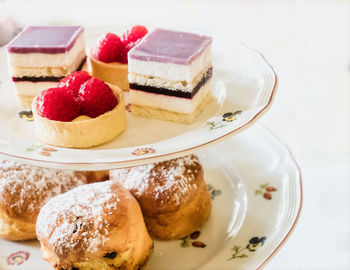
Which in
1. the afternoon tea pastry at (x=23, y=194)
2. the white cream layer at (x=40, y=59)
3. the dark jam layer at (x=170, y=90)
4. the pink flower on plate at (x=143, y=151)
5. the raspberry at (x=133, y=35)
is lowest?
the afternoon tea pastry at (x=23, y=194)

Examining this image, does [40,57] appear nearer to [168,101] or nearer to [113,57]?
[113,57]

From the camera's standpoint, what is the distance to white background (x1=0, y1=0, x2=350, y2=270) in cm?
157

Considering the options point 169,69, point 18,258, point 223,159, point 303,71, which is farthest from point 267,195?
A: point 303,71

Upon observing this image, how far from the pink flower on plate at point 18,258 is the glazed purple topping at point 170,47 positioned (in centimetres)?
59

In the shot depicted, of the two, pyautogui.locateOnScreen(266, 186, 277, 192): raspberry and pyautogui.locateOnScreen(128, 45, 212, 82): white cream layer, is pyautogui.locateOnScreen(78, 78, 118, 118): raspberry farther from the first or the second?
pyautogui.locateOnScreen(266, 186, 277, 192): raspberry

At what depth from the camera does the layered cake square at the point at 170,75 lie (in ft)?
3.79

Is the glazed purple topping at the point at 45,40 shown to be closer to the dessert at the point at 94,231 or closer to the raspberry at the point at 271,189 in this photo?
the dessert at the point at 94,231

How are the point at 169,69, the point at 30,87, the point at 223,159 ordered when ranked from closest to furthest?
the point at 169,69, the point at 30,87, the point at 223,159

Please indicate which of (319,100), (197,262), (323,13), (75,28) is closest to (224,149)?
(197,262)

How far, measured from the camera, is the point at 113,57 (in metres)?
1.39

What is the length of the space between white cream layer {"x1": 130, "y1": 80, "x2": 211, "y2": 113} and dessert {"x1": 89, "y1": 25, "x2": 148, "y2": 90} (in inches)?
6.2

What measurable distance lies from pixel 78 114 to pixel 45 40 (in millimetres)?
265

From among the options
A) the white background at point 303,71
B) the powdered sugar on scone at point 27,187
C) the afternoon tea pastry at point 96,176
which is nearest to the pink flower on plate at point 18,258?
the powdered sugar on scone at point 27,187

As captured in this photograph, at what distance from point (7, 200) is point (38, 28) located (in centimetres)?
48
